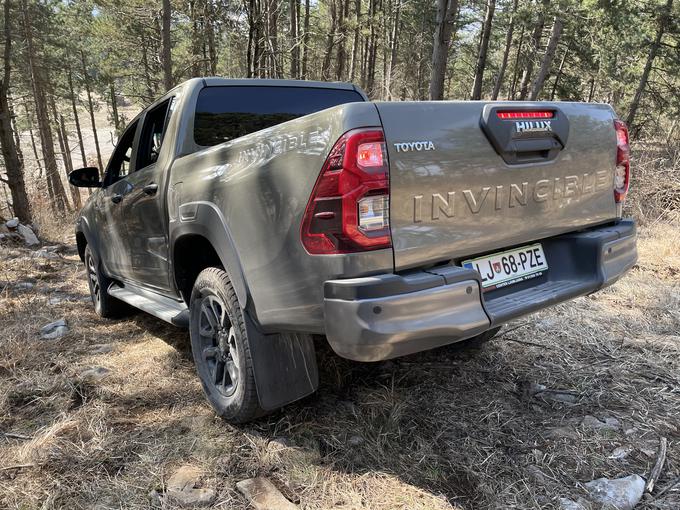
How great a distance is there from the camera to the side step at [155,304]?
293 centimetres

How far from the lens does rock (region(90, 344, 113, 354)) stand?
371 cm

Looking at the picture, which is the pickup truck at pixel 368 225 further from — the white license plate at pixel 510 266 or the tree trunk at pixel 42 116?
the tree trunk at pixel 42 116

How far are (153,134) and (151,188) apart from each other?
0.61 m

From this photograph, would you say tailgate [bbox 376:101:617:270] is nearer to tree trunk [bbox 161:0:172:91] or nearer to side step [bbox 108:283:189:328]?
side step [bbox 108:283:189:328]

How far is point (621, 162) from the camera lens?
8.60ft

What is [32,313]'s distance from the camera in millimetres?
4465

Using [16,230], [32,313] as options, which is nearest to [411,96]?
[16,230]

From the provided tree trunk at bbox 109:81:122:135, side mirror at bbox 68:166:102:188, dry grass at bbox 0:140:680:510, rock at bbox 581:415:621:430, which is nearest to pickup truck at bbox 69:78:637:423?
dry grass at bbox 0:140:680:510

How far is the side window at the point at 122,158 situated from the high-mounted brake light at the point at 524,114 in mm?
3029

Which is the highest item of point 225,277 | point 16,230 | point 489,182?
point 489,182

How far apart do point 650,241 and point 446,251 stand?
5.93 m

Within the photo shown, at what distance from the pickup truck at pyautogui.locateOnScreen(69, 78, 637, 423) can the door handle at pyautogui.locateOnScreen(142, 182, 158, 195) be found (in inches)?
0.7

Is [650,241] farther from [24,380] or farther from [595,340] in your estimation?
[24,380]

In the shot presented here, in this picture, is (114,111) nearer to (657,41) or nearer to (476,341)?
(657,41)
